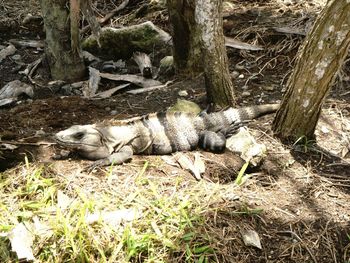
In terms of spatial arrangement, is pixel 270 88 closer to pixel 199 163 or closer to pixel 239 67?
pixel 239 67

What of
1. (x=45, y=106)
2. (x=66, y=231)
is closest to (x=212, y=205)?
(x=66, y=231)

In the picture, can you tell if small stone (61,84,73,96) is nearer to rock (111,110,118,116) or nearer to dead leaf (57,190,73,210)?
rock (111,110,118,116)

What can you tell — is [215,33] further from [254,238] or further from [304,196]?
[254,238]

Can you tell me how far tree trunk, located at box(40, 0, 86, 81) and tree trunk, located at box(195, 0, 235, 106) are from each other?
1.75 metres

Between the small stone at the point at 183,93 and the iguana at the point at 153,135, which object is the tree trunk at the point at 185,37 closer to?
the small stone at the point at 183,93

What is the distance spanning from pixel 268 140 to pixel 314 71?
0.82 m

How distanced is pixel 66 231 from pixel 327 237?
186 centimetres

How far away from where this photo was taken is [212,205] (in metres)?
3.33

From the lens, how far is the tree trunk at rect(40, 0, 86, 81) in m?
5.54

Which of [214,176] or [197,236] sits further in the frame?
[214,176]

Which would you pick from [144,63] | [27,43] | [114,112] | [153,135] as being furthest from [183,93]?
[27,43]

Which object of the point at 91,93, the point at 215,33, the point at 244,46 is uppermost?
the point at 215,33

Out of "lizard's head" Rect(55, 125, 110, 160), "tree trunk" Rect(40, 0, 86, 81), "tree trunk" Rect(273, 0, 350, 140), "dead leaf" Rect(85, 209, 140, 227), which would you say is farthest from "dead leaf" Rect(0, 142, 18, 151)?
"tree trunk" Rect(273, 0, 350, 140)

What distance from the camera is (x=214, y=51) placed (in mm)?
4328
